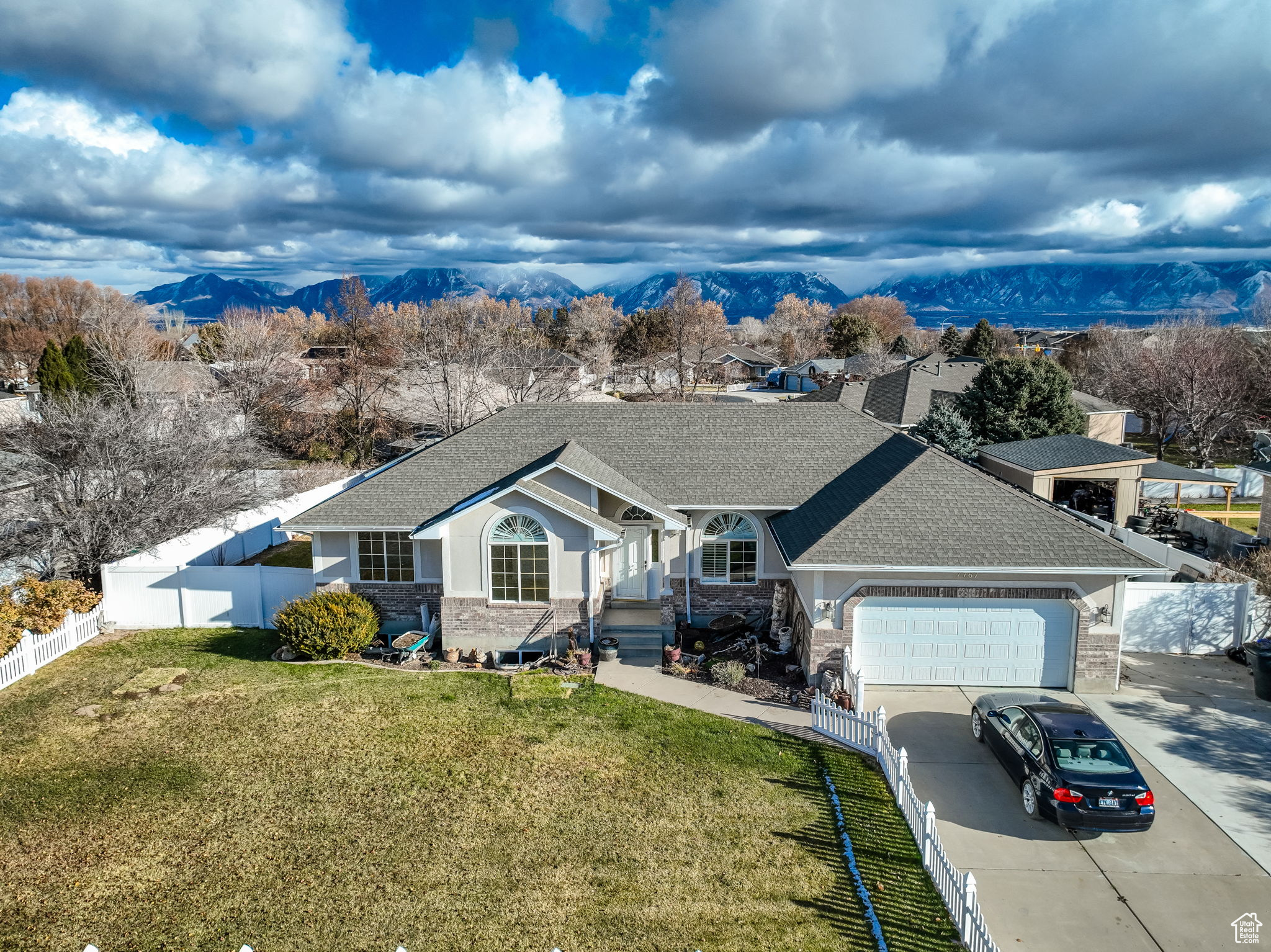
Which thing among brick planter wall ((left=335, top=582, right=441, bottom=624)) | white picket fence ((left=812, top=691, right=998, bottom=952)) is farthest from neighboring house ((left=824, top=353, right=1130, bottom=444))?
white picket fence ((left=812, top=691, right=998, bottom=952))

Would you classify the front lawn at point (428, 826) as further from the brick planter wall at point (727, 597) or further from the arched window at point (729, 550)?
the arched window at point (729, 550)

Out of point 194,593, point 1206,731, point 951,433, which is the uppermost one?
point 951,433

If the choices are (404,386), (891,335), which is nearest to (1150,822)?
(404,386)

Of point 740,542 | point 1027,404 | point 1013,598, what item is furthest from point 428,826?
point 1027,404

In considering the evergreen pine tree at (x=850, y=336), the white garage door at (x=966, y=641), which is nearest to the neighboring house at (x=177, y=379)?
the white garage door at (x=966, y=641)

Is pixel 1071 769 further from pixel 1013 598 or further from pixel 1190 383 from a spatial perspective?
pixel 1190 383

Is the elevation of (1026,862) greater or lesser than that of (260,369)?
lesser

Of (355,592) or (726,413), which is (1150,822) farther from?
(355,592)
